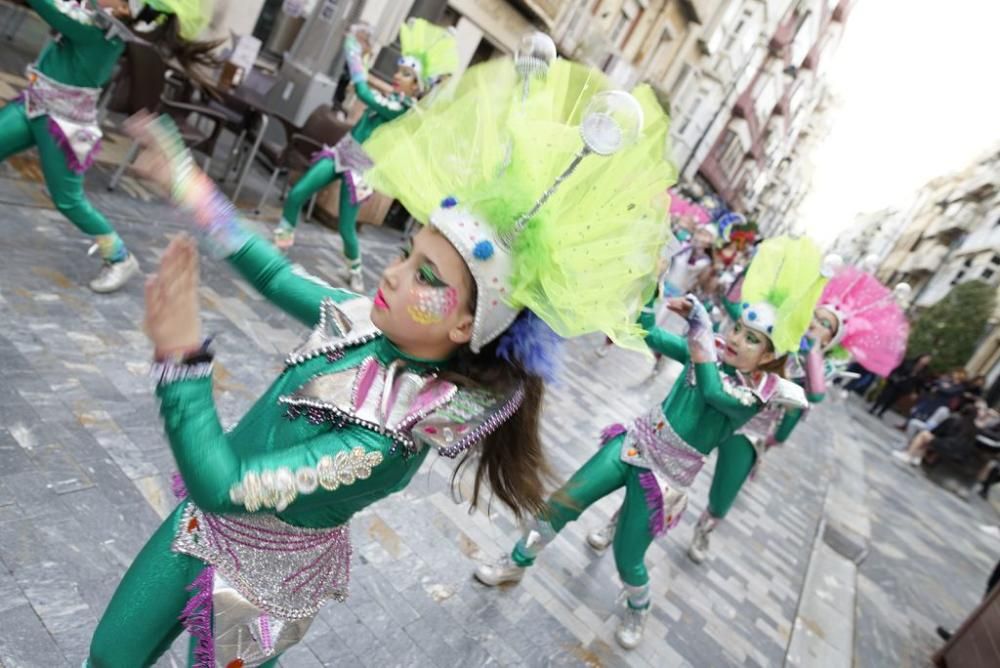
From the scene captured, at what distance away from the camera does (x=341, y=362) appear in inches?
59.8

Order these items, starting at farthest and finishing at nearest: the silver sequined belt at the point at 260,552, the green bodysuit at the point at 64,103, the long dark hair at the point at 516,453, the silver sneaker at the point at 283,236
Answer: the silver sneaker at the point at 283,236
the green bodysuit at the point at 64,103
the long dark hair at the point at 516,453
the silver sequined belt at the point at 260,552

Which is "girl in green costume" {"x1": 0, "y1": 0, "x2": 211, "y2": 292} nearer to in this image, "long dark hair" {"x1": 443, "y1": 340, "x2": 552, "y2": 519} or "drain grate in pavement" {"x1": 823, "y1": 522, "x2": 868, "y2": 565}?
"long dark hair" {"x1": 443, "y1": 340, "x2": 552, "y2": 519}

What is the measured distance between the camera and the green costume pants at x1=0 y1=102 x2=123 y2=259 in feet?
11.3

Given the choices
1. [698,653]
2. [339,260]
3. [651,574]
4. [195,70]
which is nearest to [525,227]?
[698,653]

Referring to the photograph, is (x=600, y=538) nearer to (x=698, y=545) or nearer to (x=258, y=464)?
(x=698, y=545)

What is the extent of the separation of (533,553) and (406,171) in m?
2.47

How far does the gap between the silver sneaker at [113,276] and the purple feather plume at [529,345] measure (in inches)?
135

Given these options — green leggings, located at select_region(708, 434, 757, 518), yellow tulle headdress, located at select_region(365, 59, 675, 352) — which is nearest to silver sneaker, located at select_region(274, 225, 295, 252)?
green leggings, located at select_region(708, 434, 757, 518)

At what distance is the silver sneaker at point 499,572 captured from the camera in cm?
346

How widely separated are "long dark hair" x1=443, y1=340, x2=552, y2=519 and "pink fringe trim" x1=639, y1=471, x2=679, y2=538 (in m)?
1.64

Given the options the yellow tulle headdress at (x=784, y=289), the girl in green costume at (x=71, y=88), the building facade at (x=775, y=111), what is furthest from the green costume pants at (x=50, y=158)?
the building facade at (x=775, y=111)

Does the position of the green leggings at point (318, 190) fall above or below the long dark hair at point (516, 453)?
below

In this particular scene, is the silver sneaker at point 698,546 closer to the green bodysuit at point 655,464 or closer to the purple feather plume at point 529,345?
the green bodysuit at point 655,464

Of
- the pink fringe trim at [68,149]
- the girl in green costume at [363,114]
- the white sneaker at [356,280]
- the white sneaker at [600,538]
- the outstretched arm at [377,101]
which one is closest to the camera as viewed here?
the pink fringe trim at [68,149]
